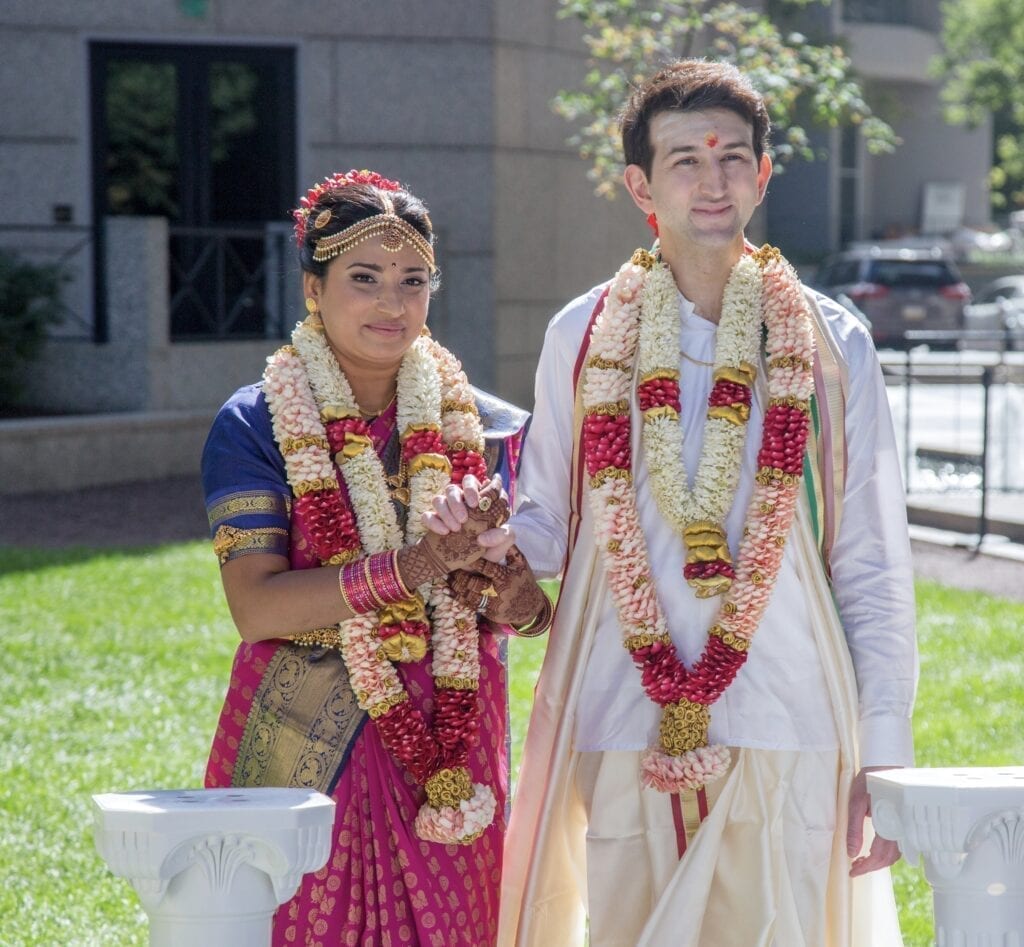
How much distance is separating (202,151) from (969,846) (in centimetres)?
1288

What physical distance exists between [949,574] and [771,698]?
6551 mm

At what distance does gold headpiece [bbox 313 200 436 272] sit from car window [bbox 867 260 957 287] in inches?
964

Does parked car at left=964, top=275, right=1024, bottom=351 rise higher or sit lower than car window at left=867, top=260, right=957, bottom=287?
lower

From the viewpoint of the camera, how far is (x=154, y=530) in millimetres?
10539

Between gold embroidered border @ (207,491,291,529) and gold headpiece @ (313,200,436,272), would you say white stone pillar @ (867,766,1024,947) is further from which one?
gold headpiece @ (313,200,436,272)

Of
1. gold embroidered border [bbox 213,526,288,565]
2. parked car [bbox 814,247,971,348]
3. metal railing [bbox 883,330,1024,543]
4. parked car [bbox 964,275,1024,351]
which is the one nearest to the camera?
gold embroidered border [bbox 213,526,288,565]

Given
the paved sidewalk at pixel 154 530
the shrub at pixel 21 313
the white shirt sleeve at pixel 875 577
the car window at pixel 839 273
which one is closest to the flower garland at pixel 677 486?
the white shirt sleeve at pixel 875 577

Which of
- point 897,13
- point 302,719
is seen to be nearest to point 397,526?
point 302,719

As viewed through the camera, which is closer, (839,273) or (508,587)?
(508,587)

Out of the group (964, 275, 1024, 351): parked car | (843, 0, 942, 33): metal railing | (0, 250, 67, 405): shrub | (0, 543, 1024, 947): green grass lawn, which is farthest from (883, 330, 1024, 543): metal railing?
(843, 0, 942, 33): metal railing

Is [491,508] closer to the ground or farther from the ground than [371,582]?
farther from the ground

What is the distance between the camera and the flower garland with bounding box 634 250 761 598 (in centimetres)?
304

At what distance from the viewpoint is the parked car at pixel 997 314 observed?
2623 centimetres

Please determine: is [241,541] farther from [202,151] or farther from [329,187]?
[202,151]
